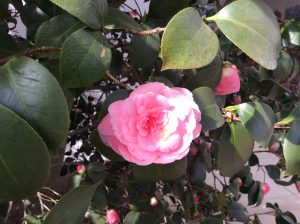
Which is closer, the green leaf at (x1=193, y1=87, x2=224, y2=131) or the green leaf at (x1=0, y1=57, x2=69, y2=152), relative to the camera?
the green leaf at (x1=0, y1=57, x2=69, y2=152)

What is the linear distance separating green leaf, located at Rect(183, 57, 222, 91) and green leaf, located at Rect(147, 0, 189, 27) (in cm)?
8

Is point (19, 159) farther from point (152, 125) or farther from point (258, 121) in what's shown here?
point (258, 121)

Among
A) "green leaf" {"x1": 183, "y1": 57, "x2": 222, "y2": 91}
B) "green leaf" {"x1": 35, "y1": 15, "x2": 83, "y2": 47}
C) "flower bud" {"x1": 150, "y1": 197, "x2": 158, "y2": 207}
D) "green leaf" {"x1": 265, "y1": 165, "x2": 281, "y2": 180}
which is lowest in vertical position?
"green leaf" {"x1": 265, "y1": 165, "x2": 281, "y2": 180}

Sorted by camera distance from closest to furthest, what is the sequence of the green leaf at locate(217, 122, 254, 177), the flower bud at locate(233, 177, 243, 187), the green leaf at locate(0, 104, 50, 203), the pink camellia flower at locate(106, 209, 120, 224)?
the green leaf at locate(0, 104, 50, 203) → the green leaf at locate(217, 122, 254, 177) → the pink camellia flower at locate(106, 209, 120, 224) → the flower bud at locate(233, 177, 243, 187)

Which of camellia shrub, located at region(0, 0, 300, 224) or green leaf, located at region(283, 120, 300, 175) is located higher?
camellia shrub, located at region(0, 0, 300, 224)

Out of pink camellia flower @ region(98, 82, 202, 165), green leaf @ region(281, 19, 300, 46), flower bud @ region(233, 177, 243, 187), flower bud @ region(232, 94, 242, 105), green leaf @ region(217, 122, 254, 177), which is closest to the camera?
pink camellia flower @ region(98, 82, 202, 165)

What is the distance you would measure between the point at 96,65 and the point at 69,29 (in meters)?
0.06

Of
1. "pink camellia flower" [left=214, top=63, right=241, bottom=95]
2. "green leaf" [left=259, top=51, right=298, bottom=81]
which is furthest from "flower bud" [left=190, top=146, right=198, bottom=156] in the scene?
"pink camellia flower" [left=214, top=63, right=241, bottom=95]

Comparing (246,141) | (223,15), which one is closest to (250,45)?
(223,15)

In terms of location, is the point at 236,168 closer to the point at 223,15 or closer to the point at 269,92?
the point at 223,15

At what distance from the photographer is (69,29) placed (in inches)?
15.6

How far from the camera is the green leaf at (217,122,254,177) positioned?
1.55 feet

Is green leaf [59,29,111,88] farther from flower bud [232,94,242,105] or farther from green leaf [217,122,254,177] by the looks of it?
flower bud [232,94,242,105]

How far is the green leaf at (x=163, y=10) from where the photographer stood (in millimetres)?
497
